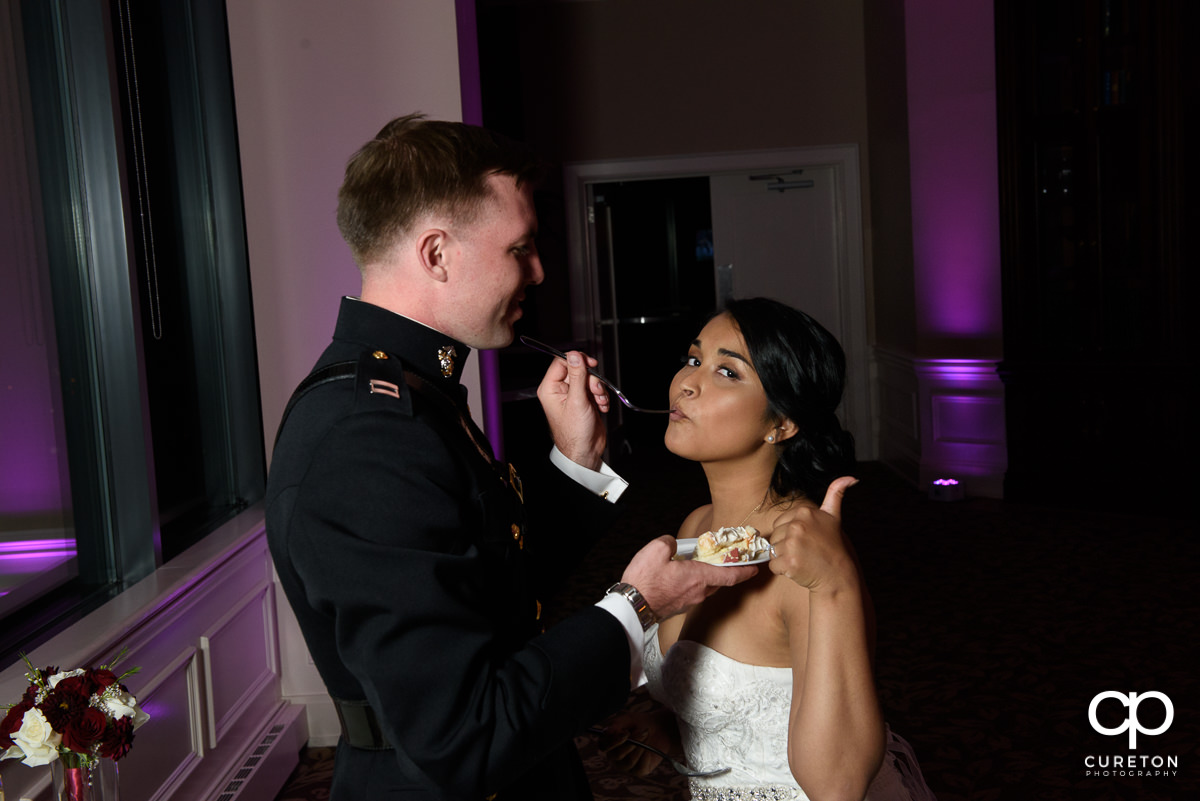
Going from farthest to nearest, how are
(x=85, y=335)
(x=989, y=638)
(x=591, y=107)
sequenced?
(x=591, y=107)
(x=989, y=638)
(x=85, y=335)

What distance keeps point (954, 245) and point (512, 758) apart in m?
5.71

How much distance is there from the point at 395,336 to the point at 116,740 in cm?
93

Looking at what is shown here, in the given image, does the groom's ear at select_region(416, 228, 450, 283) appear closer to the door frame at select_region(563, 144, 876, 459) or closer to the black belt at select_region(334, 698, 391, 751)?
the black belt at select_region(334, 698, 391, 751)

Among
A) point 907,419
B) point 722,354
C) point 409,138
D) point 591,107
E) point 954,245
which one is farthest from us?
point 591,107

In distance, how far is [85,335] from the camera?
2.47m

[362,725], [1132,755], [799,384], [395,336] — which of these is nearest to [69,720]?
[362,725]

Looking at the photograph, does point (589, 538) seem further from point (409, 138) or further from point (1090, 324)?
point (1090, 324)

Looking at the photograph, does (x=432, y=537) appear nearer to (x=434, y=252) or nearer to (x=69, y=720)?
(x=434, y=252)

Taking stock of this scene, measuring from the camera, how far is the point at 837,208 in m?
7.57

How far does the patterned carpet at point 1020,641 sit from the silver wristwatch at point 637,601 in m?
1.86

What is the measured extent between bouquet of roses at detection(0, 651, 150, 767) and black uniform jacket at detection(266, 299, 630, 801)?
601 millimetres

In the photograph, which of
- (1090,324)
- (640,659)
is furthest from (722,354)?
(1090,324)

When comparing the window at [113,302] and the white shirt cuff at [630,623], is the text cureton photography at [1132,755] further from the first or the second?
the window at [113,302]

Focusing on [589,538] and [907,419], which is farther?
[907,419]
